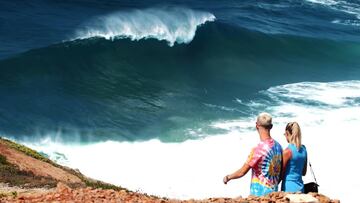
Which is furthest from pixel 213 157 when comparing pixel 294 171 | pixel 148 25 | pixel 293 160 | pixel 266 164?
pixel 148 25

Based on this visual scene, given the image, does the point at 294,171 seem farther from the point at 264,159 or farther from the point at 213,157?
the point at 213,157

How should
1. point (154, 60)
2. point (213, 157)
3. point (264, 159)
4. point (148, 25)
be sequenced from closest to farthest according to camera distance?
point (264, 159) < point (213, 157) < point (154, 60) < point (148, 25)

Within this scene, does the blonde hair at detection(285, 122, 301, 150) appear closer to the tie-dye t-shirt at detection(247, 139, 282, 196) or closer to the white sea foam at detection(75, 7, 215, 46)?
the tie-dye t-shirt at detection(247, 139, 282, 196)

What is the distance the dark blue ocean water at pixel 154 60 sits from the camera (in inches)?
1196

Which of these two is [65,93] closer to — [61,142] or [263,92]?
[61,142]

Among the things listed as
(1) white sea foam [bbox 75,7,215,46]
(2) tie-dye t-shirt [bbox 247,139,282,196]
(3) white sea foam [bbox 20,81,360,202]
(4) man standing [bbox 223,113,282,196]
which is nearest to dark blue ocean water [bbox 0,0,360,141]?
(1) white sea foam [bbox 75,7,215,46]

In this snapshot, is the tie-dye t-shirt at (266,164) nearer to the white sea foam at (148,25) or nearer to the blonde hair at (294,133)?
the blonde hair at (294,133)

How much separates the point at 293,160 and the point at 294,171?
0.21m

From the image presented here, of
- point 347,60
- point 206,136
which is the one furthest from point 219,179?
point 347,60

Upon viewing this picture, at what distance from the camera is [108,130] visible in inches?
1142

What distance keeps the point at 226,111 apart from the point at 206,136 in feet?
13.6

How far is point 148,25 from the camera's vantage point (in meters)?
45.0

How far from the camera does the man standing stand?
377 inches

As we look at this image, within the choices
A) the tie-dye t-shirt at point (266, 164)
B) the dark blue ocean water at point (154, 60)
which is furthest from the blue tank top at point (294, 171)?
the dark blue ocean water at point (154, 60)
